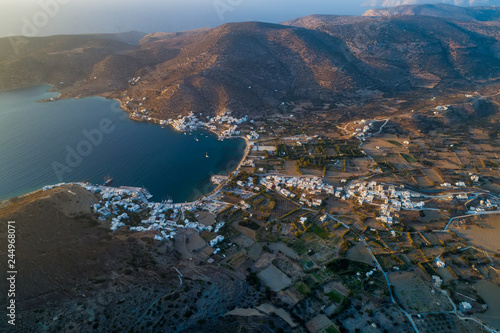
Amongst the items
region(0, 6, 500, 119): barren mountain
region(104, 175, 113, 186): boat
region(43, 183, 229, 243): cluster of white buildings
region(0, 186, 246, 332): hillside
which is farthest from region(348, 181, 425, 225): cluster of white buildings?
region(104, 175, 113, 186): boat

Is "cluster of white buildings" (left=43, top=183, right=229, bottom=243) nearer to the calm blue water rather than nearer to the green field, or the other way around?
the calm blue water

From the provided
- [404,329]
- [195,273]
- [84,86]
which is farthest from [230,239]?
[84,86]

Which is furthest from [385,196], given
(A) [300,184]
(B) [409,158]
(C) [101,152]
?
(C) [101,152]

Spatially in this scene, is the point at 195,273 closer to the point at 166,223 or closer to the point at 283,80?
the point at 166,223

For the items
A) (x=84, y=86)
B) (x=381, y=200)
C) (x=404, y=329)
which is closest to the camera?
(x=404, y=329)

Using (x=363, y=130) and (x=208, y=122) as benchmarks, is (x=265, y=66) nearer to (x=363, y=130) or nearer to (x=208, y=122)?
(x=208, y=122)

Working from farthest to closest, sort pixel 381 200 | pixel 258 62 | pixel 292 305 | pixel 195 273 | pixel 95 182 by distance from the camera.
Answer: pixel 258 62, pixel 95 182, pixel 381 200, pixel 195 273, pixel 292 305
